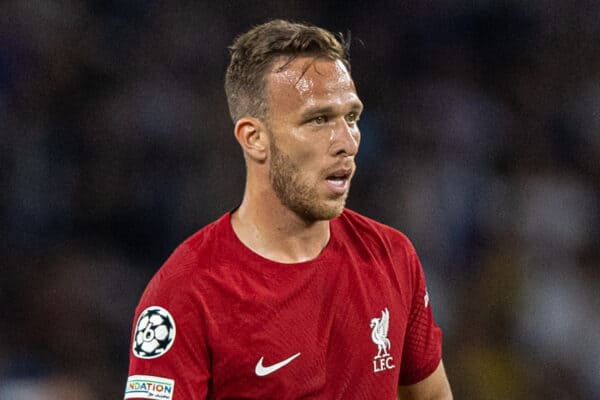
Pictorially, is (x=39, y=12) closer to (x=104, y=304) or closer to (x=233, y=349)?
(x=104, y=304)

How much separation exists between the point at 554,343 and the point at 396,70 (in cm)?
208

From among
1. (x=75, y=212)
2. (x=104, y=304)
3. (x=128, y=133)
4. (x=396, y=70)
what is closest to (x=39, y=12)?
(x=128, y=133)

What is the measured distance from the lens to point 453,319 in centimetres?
526

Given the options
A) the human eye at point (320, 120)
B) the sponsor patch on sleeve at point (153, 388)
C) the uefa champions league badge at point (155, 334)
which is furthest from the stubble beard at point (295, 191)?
the sponsor patch on sleeve at point (153, 388)

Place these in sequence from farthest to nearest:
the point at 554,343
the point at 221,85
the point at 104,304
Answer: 1. the point at 221,85
2. the point at 554,343
3. the point at 104,304

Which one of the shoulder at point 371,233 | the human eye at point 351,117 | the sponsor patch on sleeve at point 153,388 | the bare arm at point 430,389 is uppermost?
the human eye at point 351,117

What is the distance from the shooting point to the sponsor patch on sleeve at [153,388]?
94.1 inches

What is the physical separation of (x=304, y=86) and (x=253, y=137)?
9.1 inches

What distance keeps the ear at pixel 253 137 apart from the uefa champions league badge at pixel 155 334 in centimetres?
55

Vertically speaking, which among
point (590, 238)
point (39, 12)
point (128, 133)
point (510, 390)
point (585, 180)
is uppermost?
point (39, 12)

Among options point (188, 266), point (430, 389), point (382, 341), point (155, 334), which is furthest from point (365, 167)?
point (155, 334)

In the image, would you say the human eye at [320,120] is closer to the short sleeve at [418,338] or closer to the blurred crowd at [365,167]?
the short sleeve at [418,338]

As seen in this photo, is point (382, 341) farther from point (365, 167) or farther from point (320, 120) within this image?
point (365, 167)

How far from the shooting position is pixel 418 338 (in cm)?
291
